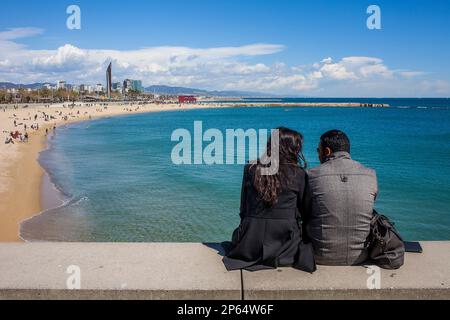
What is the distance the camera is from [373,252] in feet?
10.0

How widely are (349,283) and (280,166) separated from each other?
3.01 feet

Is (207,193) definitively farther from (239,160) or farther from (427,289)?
(427,289)

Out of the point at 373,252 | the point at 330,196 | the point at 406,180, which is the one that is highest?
the point at 330,196

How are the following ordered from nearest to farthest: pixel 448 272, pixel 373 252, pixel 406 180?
pixel 448 272 < pixel 373 252 < pixel 406 180

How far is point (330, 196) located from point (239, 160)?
24308 mm

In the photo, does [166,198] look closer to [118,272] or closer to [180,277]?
[118,272]

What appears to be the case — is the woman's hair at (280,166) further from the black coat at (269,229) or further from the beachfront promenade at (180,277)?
the beachfront promenade at (180,277)

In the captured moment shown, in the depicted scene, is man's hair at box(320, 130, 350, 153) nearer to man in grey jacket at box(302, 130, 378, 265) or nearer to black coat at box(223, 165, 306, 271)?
man in grey jacket at box(302, 130, 378, 265)

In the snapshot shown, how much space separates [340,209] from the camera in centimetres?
311

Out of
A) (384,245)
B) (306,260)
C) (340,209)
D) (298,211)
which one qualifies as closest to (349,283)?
(306,260)

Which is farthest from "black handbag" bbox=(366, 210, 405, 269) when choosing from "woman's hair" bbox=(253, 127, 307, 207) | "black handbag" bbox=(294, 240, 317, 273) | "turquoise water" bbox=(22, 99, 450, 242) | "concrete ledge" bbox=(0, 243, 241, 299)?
"turquoise water" bbox=(22, 99, 450, 242)

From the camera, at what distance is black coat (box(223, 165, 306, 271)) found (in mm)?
2988

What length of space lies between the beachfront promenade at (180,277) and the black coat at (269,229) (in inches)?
4.0

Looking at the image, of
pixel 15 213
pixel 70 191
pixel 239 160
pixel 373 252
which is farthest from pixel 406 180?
pixel 373 252
